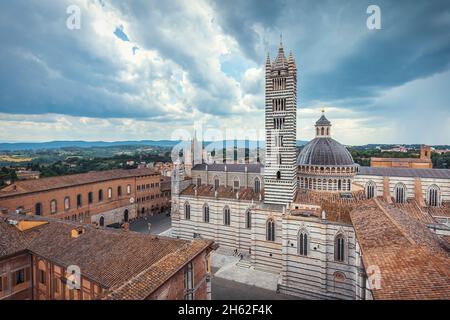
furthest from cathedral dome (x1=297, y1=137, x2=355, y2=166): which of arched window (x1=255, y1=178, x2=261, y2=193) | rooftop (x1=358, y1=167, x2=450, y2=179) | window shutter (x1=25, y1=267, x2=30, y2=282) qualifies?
window shutter (x1=25, y1=267, x2=30, y2=282)

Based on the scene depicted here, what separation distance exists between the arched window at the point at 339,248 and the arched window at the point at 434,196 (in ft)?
49.0

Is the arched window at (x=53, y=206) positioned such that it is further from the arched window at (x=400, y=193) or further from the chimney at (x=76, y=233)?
the arched window at (x=400, y=193)

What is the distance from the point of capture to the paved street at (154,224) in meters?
39.7

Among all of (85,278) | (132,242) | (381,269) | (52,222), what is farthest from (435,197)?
(52,222)

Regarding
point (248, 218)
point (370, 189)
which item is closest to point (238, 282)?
point (248, 218)

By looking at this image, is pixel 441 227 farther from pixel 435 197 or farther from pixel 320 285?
pixel 320 285

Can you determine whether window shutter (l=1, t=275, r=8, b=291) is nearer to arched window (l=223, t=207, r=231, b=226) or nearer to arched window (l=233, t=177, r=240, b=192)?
arched window (l=223, t=207, r=231, b=226)

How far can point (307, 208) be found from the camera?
84.7 ft

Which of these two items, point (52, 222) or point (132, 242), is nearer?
point (132, 242)

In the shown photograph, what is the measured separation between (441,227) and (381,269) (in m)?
16.4

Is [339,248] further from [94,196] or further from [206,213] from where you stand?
[94,196]

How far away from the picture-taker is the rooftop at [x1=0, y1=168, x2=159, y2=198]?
102ft

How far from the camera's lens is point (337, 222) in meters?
22.4

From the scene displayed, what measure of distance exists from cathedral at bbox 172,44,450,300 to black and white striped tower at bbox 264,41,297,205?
4.2 inches
